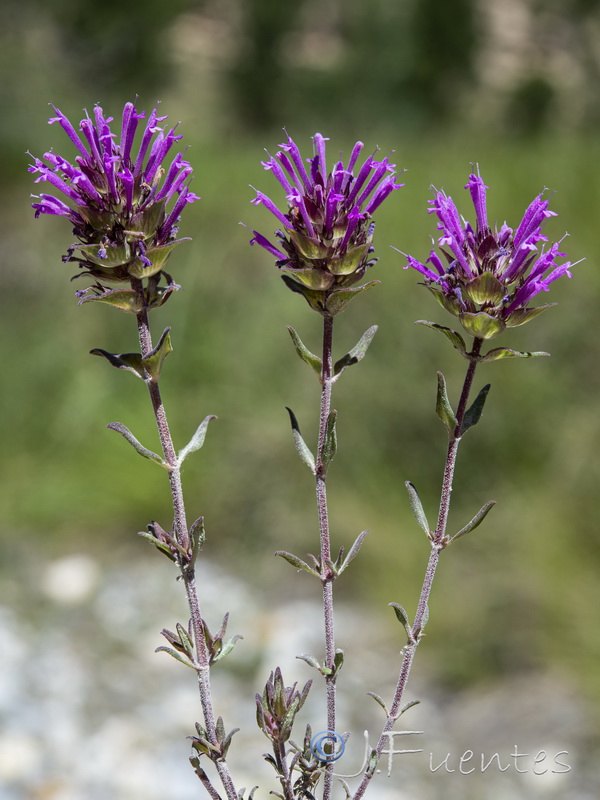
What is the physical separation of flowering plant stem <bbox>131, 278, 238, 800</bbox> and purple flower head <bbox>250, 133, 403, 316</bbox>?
17 centimetres

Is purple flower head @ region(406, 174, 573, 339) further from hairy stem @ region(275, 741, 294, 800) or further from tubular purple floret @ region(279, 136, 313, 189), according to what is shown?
hairy stem @ region(275, 741, 294, 800)

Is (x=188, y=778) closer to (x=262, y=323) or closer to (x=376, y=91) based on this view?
(x=262, y=323)

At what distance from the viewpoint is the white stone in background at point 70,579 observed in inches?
167

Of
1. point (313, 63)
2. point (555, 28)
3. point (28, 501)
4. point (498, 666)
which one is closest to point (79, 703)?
point (28, 501)

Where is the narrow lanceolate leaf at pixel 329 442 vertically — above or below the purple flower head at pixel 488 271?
below

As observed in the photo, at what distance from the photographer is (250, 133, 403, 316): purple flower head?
97 cm

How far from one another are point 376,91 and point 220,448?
963cm

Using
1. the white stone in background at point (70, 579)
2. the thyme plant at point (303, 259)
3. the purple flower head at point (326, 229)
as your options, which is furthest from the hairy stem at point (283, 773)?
the white stone in background at point (70, 579)

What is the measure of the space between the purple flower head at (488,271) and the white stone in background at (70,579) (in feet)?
11.9

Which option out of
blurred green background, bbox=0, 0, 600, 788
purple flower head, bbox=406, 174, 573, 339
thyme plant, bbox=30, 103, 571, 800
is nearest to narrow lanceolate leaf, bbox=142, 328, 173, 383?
thyme plant, bbox=30, 103, 571, 800

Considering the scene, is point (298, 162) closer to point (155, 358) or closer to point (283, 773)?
point (155, 358)

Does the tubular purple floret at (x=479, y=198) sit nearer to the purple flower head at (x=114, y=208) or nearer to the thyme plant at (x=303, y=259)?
the thyme plant at (x=303, y=259)

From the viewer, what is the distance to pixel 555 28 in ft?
50.5

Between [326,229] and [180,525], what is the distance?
398 mm
